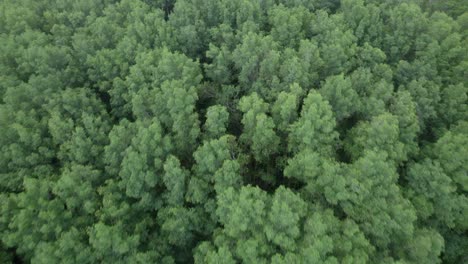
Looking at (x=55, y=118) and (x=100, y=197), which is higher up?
(x=55, y=118)

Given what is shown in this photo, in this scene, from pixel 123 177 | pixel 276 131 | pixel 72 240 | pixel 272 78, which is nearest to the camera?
pixel 72 240

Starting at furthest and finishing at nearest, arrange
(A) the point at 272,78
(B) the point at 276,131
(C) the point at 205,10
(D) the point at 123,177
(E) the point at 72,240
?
(C) the point at 205,10, (A) the point at 272,78, (B) the point at 276,131, (D) the point at 123,177, (E) the point at 72,240

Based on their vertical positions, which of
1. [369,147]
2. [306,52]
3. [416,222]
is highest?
[306,52]

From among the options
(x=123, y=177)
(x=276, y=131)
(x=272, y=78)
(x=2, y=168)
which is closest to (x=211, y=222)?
(x=123, y=177)

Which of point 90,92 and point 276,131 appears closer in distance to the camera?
point 276,131

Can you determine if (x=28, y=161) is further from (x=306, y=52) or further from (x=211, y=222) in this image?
(x=306, y=52)

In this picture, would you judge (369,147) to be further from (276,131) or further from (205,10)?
(205,10)

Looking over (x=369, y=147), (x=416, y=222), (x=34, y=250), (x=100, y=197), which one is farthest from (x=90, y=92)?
(x=416, y=222)
